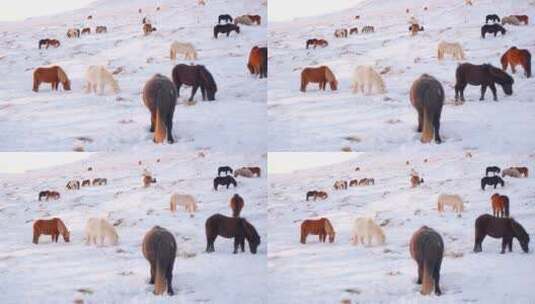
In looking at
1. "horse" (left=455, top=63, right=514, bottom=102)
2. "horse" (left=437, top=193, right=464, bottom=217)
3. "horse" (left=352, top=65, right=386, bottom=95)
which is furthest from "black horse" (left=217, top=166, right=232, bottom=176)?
"horse" (left=455, top=63, right=514, bottom=102)

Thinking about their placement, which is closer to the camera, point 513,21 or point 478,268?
point 478,268

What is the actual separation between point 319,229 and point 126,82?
1350 mm

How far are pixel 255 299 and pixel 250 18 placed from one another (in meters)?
1.57

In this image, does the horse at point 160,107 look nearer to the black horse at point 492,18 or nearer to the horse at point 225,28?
the horse at point 225,28

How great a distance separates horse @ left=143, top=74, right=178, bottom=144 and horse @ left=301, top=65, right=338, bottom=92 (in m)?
0.73

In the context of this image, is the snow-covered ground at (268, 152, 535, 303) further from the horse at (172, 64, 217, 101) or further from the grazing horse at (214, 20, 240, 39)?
the grazing horse at (214, 20, 240, 39)

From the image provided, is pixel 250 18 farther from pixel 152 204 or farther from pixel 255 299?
pixel 255 299

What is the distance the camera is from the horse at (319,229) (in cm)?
443

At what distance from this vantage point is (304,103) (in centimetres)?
456

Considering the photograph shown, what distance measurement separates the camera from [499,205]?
14.5 feet

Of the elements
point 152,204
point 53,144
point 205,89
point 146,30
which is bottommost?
point 152,204

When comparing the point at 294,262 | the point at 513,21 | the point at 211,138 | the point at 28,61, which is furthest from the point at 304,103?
the point at 28,61

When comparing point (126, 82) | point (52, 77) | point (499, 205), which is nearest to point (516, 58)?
point (499, 205)

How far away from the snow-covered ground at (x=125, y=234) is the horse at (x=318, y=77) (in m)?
0.50
